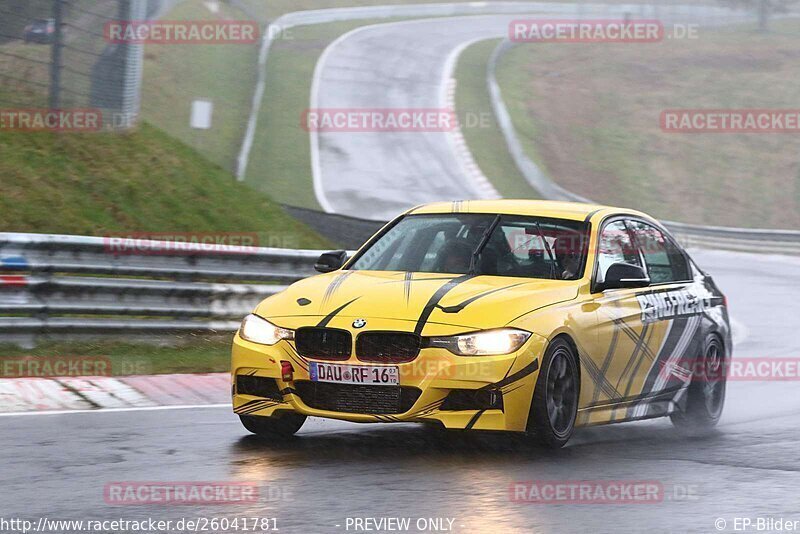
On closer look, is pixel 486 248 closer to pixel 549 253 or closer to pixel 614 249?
pixel 549 253

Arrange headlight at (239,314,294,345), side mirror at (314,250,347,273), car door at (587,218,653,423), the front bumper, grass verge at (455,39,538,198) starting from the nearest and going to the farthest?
1. the front bumper
2. headlight at (239,314,294,345)
3. car door at (587,218,653,423)
4. side mirror at (314,250,347,273)
5. grass verge at (455,39,538,198)

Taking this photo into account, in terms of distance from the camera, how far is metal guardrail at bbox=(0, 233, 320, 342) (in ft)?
38.3

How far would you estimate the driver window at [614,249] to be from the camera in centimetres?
896

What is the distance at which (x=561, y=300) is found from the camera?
8.22 meters

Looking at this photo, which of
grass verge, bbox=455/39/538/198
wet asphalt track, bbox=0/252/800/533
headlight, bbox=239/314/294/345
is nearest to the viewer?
wet asphalt track, bbox=0/252/800/533

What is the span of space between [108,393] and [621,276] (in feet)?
13.0

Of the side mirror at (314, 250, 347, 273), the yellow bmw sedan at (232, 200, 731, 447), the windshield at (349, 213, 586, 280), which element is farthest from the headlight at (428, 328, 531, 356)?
the side mirror at (314, 250, 347, 273)

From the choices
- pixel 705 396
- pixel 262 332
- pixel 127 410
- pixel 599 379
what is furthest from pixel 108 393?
pixel 705 396

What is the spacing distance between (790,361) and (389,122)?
1200 inches

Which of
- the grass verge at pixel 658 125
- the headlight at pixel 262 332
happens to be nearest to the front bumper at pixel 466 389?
the headlight at pixel 262 332

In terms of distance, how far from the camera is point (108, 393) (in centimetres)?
1024

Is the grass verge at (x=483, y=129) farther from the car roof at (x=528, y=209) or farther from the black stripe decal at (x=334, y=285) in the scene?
the black stripe decal at (x=334, y=285)

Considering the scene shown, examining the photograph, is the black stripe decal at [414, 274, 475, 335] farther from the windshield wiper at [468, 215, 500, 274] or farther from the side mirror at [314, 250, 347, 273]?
the side mirror at [314, 250, 347, 273]

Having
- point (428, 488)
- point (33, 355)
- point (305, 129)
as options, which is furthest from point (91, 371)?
point (305, 129)
